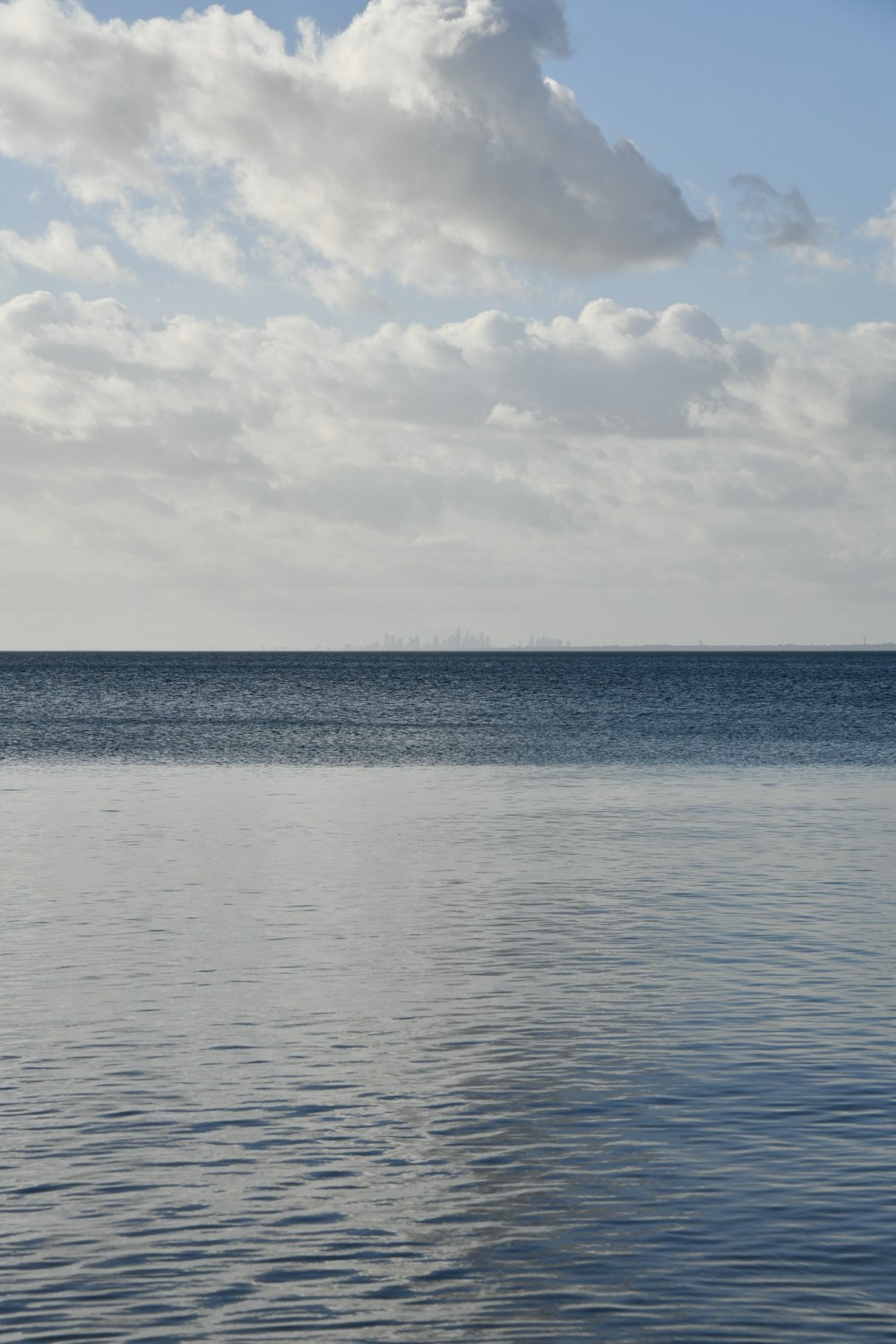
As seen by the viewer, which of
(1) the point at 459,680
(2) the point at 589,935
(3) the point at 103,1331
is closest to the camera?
(3) the point at 103,1331

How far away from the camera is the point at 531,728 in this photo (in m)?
81.8

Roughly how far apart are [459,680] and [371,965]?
146 meters

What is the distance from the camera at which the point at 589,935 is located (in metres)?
23.1

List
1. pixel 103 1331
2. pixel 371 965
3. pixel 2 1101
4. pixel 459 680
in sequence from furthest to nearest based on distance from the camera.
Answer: pixel 459 680 < pixel 371 965 < pixel 2 1101 < pixel 103 1331

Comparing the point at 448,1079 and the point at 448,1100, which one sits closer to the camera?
the point at 448,1100

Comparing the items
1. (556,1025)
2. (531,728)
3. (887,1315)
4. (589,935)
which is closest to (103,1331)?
(887,1315)

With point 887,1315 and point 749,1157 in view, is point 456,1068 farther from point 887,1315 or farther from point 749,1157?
point 887,1315

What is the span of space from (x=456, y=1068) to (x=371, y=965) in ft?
17.5

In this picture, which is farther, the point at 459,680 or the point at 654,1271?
the point at 459,680

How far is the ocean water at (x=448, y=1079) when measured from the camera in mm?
10398

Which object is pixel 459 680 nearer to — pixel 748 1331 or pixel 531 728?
pixel 531 728

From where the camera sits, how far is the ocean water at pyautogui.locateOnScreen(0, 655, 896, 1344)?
10398mm

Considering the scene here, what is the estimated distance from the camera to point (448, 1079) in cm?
→ 1526

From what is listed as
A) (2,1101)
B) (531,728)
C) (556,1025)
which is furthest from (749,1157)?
(531,728)
